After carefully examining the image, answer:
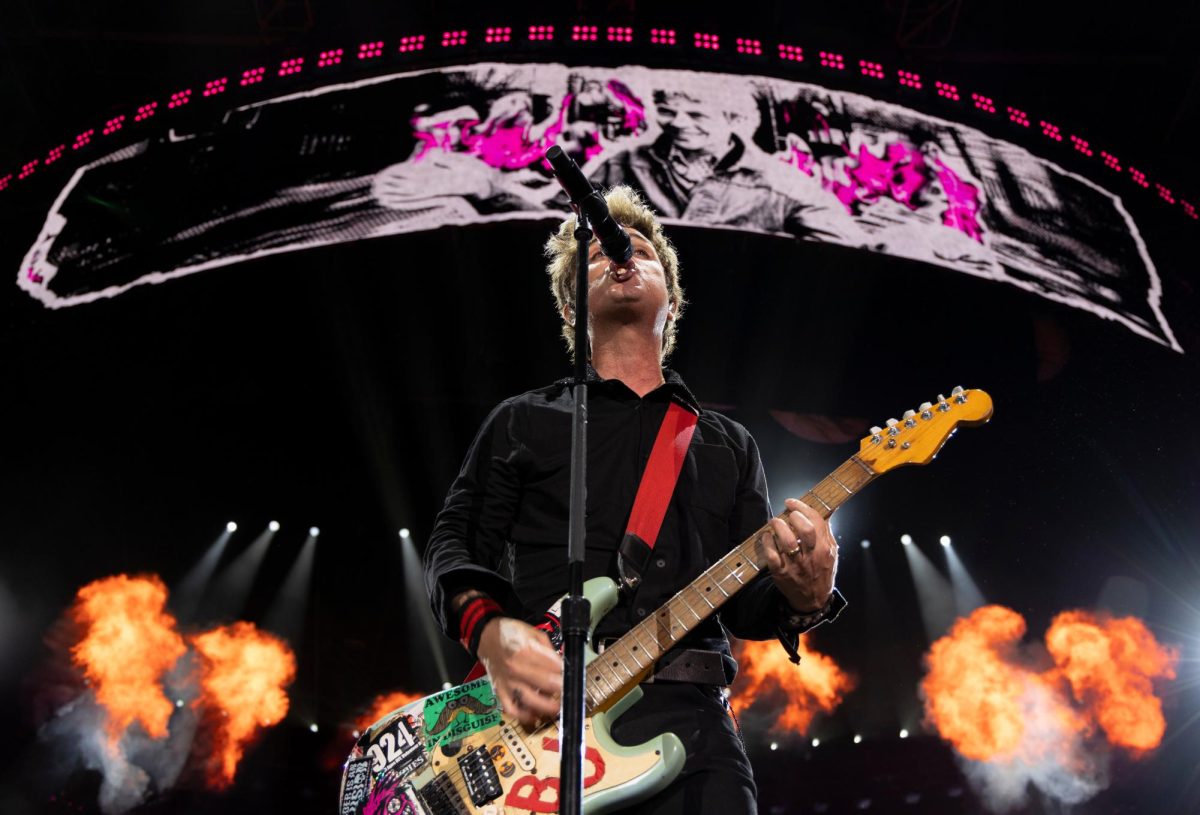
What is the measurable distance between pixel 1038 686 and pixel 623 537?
11.5 m

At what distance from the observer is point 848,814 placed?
11.2 m

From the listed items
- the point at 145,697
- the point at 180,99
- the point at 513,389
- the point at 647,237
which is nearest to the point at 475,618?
the point at 647,237

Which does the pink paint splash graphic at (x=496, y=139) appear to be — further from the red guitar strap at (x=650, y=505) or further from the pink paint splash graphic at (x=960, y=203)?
the red guitar strap at (x=650, y=505)

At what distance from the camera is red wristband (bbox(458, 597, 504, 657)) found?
1908 millimetres

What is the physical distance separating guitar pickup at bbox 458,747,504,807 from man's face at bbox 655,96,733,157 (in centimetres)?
505

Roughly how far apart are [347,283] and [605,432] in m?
5.94

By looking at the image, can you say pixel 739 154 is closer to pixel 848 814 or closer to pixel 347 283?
pixel 347 283

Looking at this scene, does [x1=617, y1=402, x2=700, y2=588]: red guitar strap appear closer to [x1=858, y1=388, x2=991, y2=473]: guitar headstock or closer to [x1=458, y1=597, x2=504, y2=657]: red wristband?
[x1=458, y1=597, x2=504, y2=657]: red wristband

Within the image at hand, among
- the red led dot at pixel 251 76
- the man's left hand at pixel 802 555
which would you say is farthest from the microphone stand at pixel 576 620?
the red led dot at pixel 251 76

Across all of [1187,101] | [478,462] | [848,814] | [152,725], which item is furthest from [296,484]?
[1187,101]

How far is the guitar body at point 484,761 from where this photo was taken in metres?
1.80

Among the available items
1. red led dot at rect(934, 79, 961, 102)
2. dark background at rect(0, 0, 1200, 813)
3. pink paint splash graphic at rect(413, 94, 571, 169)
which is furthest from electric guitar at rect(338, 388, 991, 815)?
red led dot at rect(934, 79, 961, 102)

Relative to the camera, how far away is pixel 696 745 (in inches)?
75.7

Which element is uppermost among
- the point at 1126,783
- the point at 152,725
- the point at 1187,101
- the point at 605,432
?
the point at 605,432
